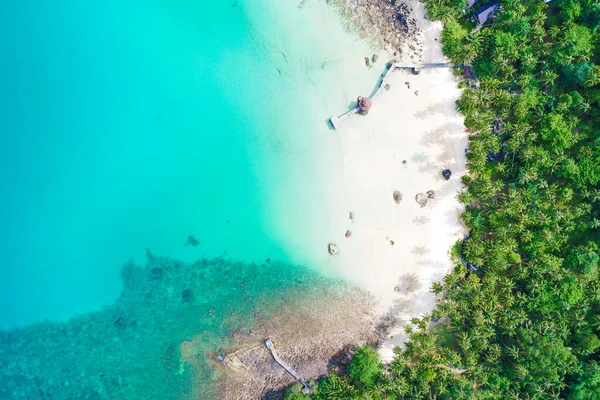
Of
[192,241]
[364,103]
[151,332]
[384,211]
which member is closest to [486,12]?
[364,103]

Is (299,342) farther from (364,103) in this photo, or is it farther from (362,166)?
(364,103)

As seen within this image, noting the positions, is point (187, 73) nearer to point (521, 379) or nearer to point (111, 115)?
point (111, 115)

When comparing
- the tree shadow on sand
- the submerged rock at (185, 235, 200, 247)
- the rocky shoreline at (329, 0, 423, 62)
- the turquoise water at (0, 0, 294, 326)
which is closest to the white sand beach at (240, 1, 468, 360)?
the tree shadow on sand

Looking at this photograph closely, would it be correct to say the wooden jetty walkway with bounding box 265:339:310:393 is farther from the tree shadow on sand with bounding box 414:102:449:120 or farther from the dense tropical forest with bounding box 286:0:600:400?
the tree shadow on sand with bounding box 414:102:449:120

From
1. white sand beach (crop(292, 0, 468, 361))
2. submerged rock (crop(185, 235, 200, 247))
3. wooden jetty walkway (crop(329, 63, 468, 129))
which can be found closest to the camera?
wooden jetty walkway (crop(329, 63, 468, 129))

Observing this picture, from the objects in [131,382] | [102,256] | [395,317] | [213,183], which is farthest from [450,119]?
[131,382]
